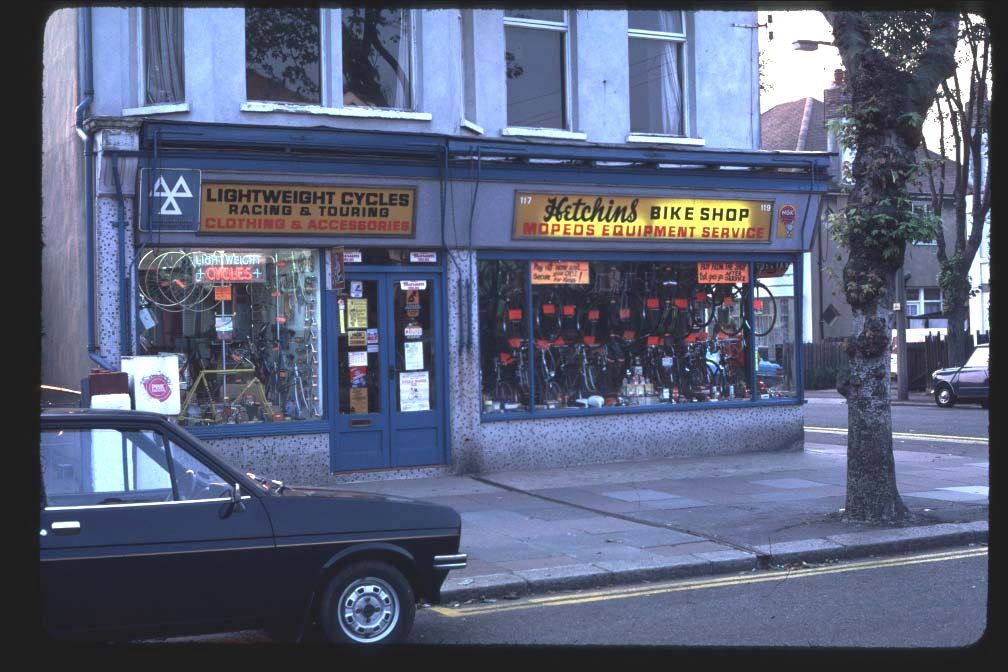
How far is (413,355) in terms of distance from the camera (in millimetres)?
14570

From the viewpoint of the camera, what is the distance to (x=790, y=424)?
A: 17.0 m

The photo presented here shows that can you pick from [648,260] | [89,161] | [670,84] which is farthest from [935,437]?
[89,161]

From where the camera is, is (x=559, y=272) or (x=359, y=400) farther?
(x=559, y=272)

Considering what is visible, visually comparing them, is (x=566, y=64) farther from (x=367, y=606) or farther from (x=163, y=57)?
(x=367, y=606)

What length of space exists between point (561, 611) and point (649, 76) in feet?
34.7

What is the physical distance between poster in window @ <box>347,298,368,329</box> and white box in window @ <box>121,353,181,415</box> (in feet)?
8.43

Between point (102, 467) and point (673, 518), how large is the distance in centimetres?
670

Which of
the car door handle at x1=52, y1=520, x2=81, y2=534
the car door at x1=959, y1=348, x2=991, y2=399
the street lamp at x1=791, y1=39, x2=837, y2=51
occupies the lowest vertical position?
the car door at x1=959, y1=348, x2=991, y2=399

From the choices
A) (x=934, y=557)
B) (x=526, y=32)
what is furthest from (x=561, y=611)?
(x=526, y=32)

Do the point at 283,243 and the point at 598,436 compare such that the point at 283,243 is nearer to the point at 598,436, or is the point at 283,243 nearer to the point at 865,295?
the point at 598,436

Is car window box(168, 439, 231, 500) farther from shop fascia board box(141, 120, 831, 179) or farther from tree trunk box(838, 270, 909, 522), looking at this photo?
shop fascia board box(141, 120, 831, 179)

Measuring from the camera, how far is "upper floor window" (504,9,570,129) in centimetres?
1540

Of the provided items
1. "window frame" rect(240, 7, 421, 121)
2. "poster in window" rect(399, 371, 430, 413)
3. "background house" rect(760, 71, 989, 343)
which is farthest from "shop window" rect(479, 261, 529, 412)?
"background house" rect(760, 71, 989, 343)

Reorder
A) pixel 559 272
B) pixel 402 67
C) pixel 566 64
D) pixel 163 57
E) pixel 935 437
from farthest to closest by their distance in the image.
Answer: pixel 935 437 → pixel 566 64 → pixel 559 272 → pixel 402 67 → pixel 163 57
